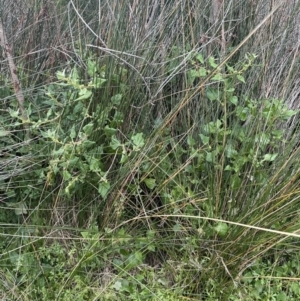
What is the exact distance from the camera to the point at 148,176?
64.5 inches

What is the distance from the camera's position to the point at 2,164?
62.7 inches

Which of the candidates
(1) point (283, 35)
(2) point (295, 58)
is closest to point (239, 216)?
(2) point (295, 58)

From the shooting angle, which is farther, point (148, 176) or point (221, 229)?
point (148, 176)

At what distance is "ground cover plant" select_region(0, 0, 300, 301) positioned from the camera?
1500 millimetres

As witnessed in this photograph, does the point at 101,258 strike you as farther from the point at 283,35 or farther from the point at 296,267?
the point at 283,35

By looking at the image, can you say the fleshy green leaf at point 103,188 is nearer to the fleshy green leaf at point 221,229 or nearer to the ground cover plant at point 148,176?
the ground cover plant at point 148,176

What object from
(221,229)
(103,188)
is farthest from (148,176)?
(221,229)

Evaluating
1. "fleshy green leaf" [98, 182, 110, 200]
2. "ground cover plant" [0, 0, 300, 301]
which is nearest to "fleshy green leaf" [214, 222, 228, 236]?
"ground cover plant" [0, 0, 300, 301]

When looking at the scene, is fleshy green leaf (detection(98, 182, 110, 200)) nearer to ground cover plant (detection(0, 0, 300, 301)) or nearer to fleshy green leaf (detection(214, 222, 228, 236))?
ground cover plant (detection(0, 0, 300, 301))

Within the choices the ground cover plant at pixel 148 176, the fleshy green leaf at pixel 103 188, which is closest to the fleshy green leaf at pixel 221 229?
the ground cover plant at pixel 148 176

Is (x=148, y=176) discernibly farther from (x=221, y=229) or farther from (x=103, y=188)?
(x=221, y=229)

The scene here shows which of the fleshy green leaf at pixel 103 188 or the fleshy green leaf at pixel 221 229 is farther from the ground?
the fleshy green leaf at pixel 103 188

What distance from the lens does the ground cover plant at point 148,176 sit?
Result: 150cm

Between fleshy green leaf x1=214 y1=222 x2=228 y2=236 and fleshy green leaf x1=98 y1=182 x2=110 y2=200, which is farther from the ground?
fleshy green leaf x1=98 y1=182 x2=110 y2=200
